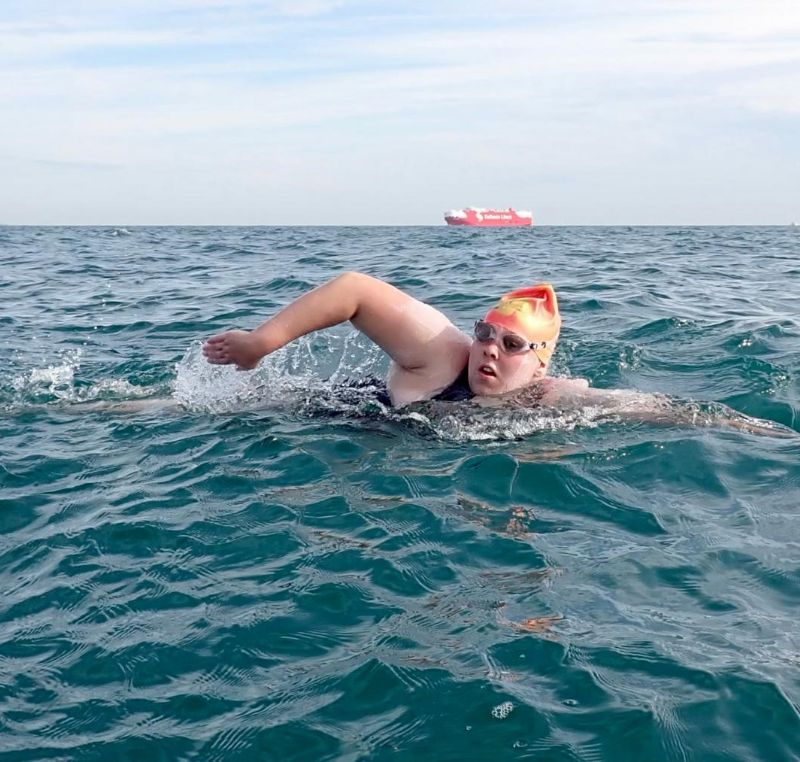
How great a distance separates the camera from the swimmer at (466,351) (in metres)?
5.80

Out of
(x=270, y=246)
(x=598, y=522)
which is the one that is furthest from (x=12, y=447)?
(x=270, y=246)

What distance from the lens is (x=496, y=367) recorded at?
6.29 metres

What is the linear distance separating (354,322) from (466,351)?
0.84 m

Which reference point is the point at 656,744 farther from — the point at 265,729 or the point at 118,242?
the point at 118,242

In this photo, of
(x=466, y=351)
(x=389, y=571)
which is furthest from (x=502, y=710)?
(x=466, y=351)

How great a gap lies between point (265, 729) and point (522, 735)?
83 centimetres

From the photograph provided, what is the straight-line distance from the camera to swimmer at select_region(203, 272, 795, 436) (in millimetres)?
5801

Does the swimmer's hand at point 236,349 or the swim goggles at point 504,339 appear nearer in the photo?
the swimmer's hand at point 236,349

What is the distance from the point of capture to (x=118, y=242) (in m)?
29.1

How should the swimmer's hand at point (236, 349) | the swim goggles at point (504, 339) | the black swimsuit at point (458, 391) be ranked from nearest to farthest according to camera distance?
the swimmer's hand at point (236, 349) → the swim goggles at point (504, 339) → the black swimsuit at point (458, 391)

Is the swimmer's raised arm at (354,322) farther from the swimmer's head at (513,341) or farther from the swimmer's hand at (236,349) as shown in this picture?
the swimmer's head at (513,341)

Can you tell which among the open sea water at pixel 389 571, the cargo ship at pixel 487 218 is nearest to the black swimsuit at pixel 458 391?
the open sea water at pixel 389 571

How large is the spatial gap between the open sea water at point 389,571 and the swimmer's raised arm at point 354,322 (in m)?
0.51

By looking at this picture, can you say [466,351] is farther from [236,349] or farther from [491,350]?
[236,349]
